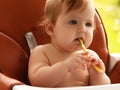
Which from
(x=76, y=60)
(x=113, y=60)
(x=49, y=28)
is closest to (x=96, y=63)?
(x=76, y=60)

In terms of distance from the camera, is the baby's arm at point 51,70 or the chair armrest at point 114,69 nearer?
the baby's arm at point 51,70

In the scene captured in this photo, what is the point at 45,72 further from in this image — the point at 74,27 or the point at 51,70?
the point at 74,27

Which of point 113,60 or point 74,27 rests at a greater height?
point 74,27

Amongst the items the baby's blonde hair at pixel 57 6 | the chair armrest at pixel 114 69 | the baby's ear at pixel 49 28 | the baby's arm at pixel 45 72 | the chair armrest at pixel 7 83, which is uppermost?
the baby's blonde hair at pixel 57 6

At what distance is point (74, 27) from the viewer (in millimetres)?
1237

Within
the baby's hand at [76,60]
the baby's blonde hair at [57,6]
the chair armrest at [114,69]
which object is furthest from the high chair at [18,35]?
the baby's hand at [76,60]

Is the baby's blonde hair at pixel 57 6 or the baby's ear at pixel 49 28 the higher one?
the baby's blonde hair at pixel 57 6

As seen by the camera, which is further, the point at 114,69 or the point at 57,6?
the point at 114,69

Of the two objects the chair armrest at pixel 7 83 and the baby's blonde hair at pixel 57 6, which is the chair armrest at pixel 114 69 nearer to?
the baby's blonde hair at pixel 57 6

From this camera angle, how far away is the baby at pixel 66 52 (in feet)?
3.94

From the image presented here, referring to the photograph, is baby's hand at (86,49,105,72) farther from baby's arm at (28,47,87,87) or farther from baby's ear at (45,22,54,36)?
baby's ear at (45,22,54,36)

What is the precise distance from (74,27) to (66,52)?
0.40 ft

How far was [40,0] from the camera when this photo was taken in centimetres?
144

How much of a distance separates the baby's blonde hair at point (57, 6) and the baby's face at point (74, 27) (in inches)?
0.5
